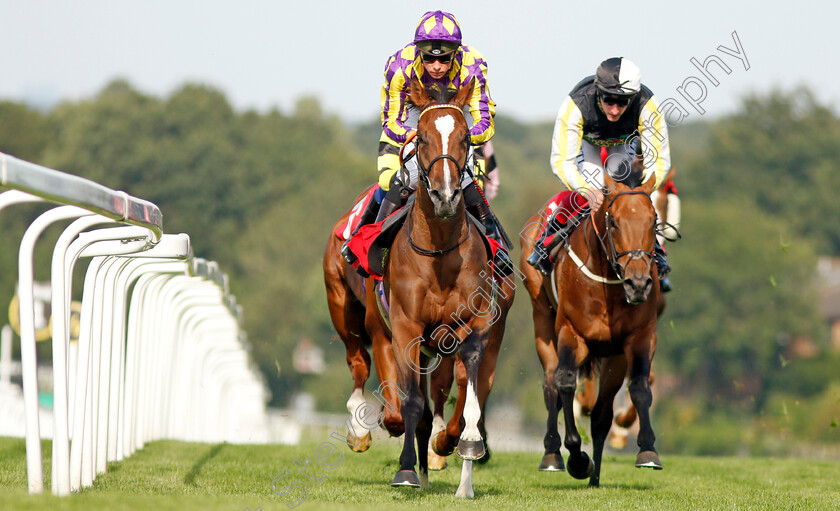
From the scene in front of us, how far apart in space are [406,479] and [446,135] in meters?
1.86

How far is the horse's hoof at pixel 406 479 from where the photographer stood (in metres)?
6.11

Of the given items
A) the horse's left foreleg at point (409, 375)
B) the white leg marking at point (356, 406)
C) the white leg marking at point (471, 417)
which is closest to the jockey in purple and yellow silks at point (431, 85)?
the horse's left foreleg at point (409, 375)

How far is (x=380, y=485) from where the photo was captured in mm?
→ 7188

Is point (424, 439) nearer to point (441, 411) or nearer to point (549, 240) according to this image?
point (441, 411)

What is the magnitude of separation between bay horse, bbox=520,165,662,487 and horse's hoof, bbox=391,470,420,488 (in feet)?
4.52

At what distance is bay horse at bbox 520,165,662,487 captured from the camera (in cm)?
672

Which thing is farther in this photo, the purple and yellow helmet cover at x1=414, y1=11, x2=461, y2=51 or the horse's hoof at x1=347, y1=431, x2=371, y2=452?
the horse's hoof at x1=347, y1=431, x2=371, y2=452

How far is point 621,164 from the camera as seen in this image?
7793mm

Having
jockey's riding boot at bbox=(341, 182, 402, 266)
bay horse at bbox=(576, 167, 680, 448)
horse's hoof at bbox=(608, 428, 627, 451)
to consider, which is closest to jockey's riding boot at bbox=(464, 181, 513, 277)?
jockey's riding boot at bbox=(341, 182, 402, 266)

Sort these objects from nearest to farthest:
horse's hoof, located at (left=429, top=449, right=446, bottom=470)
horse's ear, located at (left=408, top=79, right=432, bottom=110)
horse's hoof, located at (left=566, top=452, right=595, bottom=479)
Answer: horse's ear, located at (left=408, top=79, right=432, bottom=110)
horse's hoof, located at (left=566, top=452, right=595, bottom=479)
horse's hoof, located at (left=429, top=449, right=446, bottom=470)

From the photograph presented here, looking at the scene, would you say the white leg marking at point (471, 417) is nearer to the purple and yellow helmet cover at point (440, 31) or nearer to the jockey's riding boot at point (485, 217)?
the jockey's riding boot at point (485, 217)

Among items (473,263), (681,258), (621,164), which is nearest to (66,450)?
(473,263)

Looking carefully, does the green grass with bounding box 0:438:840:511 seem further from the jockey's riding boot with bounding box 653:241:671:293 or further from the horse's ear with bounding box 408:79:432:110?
the horse's ear with bounding box 408:79:432:110

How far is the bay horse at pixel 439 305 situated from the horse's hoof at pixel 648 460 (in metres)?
0.99
